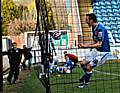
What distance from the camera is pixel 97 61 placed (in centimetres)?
796

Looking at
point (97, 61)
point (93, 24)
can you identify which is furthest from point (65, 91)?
point (93, 24)

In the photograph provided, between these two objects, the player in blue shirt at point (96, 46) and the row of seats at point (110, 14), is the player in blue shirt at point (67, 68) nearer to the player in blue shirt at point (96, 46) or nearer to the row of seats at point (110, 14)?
the player in blue shirt at point (96, 46)

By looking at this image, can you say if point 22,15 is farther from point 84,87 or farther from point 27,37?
point 84,87

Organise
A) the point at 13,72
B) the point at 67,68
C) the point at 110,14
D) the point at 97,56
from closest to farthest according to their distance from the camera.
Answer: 1. the point at 97,56
2. the point at 13,72
3. the point at 67,68
4. the point at 110,14

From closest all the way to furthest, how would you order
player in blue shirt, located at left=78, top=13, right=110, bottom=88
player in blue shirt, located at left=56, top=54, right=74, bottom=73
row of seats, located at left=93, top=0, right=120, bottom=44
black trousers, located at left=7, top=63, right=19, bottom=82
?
1. player in blue shirt, located at left=78, top=13, right=110, bottom=88
2. black trousers, located at left=7, top=63, right=19, bottom=82
3. player in blue shirt, located at left=56, top=54, right=74, bottom=73
4. row of seats, located at left=93, top=0, right=120, bottom=44

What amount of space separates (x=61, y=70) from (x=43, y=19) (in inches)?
300

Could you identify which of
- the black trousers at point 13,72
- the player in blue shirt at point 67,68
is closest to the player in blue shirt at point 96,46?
the black trousers at point 13,72

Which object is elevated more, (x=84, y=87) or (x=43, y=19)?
(x=43, y=19)

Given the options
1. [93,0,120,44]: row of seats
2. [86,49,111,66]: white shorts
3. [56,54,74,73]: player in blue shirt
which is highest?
[93,0,120,44]: row of seats

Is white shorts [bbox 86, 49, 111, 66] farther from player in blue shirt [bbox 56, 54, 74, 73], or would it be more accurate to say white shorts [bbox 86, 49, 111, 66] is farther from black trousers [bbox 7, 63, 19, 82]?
player in blue shirt [bbox 56, 54, 74, 73]

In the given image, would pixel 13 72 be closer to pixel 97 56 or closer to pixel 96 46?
pixel 97 56

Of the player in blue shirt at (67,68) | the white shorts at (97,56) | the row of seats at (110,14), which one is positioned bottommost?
the player in blue shirt at (67,68)

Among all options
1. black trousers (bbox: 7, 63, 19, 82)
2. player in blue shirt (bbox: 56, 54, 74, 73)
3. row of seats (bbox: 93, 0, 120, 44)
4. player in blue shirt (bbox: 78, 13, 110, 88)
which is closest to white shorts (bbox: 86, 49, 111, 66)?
player in blue shirt (bbox: 78, 13, 110, 88)

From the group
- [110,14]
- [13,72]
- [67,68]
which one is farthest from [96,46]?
[110,14]
